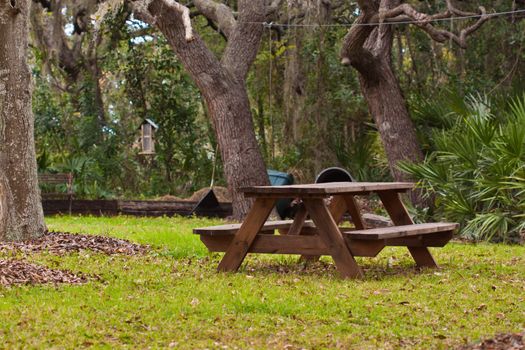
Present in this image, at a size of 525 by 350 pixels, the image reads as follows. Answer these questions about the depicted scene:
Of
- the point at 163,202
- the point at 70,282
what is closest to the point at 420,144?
the point at 163,202

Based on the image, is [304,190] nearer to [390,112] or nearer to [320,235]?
[320,235]

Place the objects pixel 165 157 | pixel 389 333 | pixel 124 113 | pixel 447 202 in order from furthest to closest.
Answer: pixel 124 113, pixel 165 157, pixel 447 202, pixel 389 333

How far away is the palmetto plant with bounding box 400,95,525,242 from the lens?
14461mm

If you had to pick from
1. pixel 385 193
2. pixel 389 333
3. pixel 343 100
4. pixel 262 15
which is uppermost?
pixel 262 15

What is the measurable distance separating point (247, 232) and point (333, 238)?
0.91 m

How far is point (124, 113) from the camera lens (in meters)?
25.3

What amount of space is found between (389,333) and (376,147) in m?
14.2

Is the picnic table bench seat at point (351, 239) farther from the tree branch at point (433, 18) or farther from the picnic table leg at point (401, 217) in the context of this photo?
the tree branch at point (433, 18)

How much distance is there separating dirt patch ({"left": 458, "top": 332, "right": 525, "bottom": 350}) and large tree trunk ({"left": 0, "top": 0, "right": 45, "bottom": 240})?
7391 mm

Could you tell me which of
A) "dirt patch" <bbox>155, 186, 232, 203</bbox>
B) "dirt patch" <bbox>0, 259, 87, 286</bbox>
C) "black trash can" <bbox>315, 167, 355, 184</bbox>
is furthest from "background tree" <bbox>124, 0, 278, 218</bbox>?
"dirt patch" <bbox>0, 259, 87, 286</bbox>

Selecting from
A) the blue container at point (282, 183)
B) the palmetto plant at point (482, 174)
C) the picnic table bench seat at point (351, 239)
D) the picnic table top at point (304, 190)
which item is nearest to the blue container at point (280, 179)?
the blue container at point (282, 183)

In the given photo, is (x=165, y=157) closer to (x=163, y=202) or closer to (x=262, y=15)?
(x=163, y=202)

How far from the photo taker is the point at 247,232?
32.9 ft

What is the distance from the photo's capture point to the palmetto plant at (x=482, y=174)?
47.4 ft
